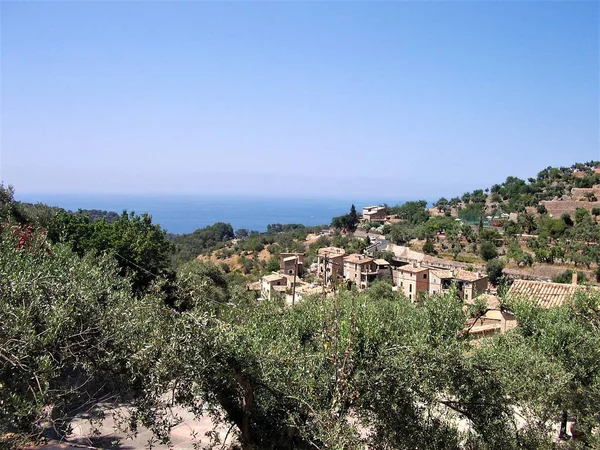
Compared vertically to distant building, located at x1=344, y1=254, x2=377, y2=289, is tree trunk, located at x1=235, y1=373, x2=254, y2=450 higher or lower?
higher

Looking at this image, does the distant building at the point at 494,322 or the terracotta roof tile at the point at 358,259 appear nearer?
the distant building at the point at 494,322

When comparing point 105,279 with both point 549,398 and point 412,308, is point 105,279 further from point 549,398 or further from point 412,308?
point 549,398

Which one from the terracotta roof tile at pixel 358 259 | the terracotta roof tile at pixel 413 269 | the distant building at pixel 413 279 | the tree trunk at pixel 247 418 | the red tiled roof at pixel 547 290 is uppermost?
A: the tree trunk at pixel 247 418

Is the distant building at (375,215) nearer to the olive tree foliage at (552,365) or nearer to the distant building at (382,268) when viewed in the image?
the distant building at (382,268)

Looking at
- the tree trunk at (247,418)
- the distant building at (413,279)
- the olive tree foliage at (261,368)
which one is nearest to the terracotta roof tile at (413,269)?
the distant building at (413,279)

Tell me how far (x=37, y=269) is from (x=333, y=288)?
5.66 metres

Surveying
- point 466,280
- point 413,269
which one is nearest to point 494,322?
point 466,280

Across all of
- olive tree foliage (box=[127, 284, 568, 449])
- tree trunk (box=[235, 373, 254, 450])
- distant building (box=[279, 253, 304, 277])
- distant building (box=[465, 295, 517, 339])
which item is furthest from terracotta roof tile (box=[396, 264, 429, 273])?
tree trunk (box=[235, 373, 254, 450])

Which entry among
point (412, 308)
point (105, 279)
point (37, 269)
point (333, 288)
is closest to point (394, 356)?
point (333, 288)

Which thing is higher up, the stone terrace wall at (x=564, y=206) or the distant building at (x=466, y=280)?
the stone terrace wall at (x=564, y=206)

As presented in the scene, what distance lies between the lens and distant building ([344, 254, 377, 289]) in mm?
57875

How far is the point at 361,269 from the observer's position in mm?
57938

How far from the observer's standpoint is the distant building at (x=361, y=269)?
2279 inches

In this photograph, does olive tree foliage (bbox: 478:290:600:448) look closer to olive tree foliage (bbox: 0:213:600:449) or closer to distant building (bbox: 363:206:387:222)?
olive tree foliage (bbox: 0:213:600:449)
